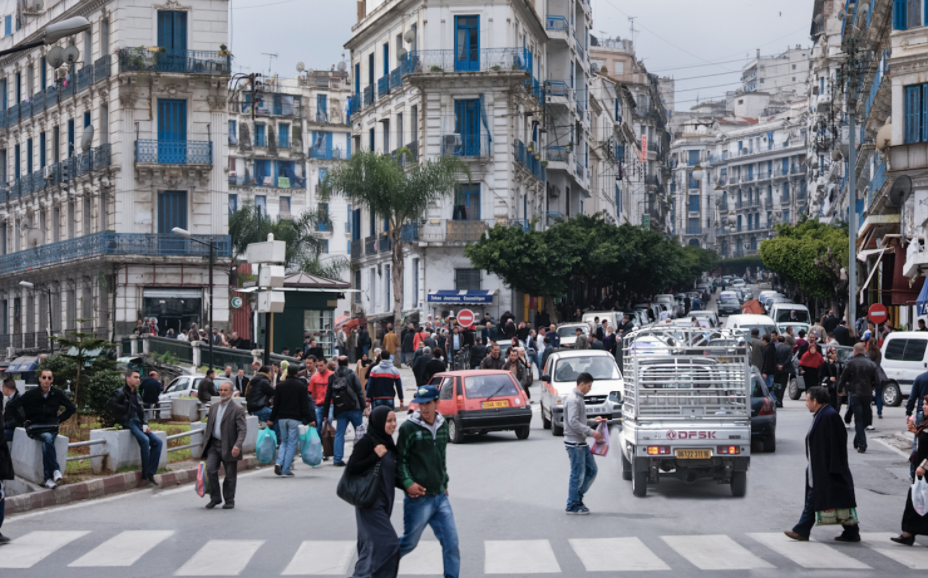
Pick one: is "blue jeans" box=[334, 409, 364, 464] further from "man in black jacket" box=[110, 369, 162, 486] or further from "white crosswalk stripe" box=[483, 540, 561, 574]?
"white crosswalk stripe" box=[483, 540, 561, 574]

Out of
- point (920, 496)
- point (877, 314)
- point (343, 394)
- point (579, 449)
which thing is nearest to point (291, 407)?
point (343, 394)

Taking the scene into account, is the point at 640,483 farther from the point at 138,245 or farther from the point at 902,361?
the point at 138,245

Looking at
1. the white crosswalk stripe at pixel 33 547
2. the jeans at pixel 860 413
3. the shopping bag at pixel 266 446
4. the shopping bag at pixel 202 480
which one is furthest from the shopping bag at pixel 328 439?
the jeans at pixel 860 413

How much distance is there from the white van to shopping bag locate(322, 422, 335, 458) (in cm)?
1483

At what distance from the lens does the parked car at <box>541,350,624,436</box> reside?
72.8 feet

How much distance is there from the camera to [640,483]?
14.9 meters

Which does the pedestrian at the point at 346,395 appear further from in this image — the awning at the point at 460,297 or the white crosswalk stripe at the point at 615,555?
the awning at the point at 460,297

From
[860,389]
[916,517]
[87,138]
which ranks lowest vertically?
[916,517]

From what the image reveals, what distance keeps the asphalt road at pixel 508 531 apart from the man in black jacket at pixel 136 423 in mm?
467

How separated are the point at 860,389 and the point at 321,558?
11529mm

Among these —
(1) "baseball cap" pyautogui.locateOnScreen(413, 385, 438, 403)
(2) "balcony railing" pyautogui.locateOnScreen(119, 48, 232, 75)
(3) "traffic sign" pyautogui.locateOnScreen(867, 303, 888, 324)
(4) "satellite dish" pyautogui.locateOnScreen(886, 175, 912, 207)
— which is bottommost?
(1) "baseball cap" pyautogui.locateOnScreen(413, 385, 438, 403)

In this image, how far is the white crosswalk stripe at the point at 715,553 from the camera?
34.7ft

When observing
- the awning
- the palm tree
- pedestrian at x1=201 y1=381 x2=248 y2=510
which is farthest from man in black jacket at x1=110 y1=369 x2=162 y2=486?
the awning

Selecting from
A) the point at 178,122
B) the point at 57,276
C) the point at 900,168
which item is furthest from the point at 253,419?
the point at 57,276
